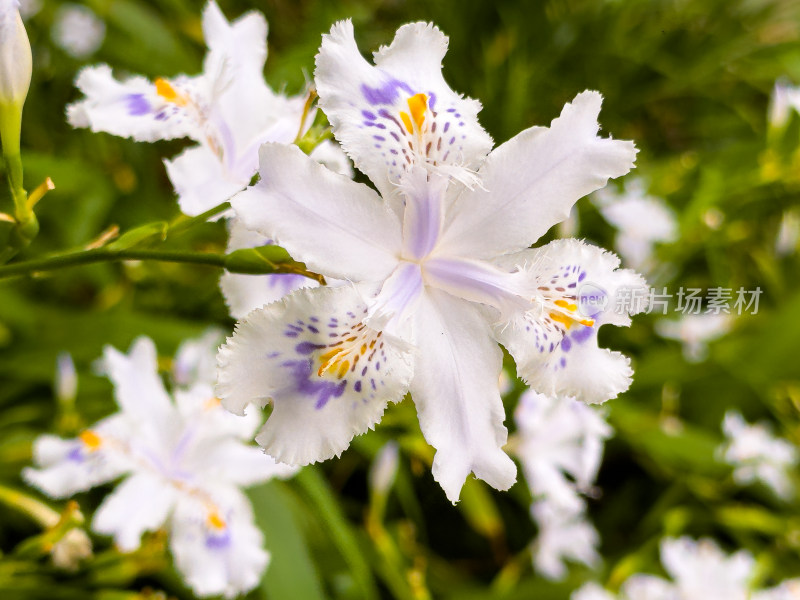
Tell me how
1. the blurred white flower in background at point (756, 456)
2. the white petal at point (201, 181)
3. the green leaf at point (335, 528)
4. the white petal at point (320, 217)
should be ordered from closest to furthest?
the white petal at point (320, 217), the white petal at point (201, 181), the green leaf at point (335, 528), the blurred white flower in background at point (756, 456)

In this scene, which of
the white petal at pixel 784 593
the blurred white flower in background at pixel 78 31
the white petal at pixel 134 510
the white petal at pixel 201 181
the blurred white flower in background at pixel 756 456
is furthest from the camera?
the blurred white flower in background at pixel 78 31

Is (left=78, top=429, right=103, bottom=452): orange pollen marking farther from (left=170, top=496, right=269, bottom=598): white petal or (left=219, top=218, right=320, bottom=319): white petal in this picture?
(left=219, top=218, right=320, bottom=319): white petal

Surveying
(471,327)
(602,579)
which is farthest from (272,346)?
(602,579)

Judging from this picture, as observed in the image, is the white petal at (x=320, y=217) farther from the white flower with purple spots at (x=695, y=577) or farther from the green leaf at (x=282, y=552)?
the white flower with purple spots at (x=695, y=577)

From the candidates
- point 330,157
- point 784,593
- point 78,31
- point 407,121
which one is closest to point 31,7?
point 78,31

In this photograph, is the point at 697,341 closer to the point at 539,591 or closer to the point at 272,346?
the point at 539,591

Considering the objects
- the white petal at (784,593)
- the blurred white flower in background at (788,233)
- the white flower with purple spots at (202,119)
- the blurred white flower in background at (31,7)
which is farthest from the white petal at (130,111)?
the blurred white flower in background at (788,233)
